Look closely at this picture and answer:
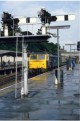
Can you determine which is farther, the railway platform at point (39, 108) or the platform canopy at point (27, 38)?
the platform canopy at point (27, 38)

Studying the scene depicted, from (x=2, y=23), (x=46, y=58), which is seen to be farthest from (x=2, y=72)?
(x=2, y=23)

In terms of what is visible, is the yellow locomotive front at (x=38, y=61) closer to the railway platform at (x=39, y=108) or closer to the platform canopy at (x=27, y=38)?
the platform canopy at (x=27, y=38)

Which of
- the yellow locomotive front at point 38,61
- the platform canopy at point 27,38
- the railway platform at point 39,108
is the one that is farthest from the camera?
the yellow locomotive front at point 38,61

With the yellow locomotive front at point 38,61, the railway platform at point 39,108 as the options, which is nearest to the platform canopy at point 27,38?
the railway platform at point 39,108

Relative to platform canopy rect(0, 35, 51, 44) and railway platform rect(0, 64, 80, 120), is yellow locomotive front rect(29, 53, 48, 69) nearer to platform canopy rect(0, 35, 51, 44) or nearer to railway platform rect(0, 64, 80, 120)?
platform canopy rect(0, 35, 51, 44)

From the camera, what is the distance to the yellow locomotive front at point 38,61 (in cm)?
4378

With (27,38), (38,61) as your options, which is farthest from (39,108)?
(38,61)

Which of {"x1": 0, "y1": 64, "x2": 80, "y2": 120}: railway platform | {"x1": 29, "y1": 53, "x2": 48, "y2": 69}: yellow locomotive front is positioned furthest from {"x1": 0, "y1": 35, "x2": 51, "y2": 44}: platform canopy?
{"x1": 29, "y1": 53, "x2": 48, "y2": 69}: yellow locomotive front

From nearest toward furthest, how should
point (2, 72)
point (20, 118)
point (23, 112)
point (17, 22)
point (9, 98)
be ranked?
point (20, 118), point (23, 112), point (9, 98), point (17, 22), point (2, 72)

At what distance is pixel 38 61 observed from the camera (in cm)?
4397

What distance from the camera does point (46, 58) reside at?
44.4 m

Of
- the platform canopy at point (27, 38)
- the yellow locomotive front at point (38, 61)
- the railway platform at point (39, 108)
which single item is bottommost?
the yellow locomotive front at point (38, 61)

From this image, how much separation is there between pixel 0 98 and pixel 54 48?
283 feet

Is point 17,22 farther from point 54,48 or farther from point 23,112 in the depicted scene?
point 54,48
